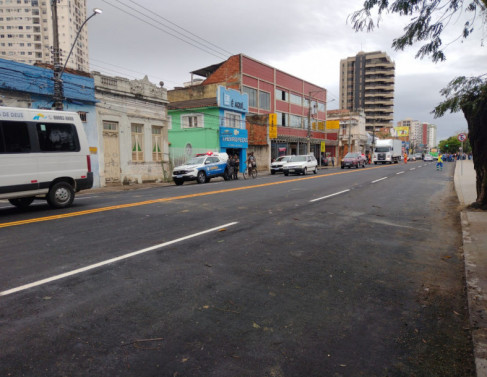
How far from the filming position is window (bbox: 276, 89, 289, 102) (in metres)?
45.8

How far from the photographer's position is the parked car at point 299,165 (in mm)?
27547

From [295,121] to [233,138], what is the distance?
18071 mm

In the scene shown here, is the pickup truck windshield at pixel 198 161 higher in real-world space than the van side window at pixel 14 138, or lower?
lower

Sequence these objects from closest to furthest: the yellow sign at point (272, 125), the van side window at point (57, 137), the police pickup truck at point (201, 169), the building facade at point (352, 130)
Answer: the van side window at point (57, 137) → the police pickup truck at point (201, 169) → the yellow sign at point (272, 125) → the building facade at point (352, 130)

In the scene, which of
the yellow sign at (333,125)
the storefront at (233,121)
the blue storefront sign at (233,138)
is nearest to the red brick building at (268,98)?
the yellow sign at (333,125)

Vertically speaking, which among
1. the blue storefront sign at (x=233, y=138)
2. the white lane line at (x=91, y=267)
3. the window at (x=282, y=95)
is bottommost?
the white lane line at (x=91, y=267)

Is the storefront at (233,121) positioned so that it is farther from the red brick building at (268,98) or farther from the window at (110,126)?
the window at (110,126)

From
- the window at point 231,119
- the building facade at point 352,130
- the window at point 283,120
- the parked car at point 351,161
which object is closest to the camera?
the window at point 231,119

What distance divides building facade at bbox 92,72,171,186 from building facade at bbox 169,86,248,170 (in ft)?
22.9

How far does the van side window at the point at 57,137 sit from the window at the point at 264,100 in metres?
34.0

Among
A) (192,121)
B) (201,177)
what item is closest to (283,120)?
(192,121)

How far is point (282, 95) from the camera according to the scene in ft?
154

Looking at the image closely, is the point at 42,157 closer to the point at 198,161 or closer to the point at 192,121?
the point at 198,161

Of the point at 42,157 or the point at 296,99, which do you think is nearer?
the point at 42,157
